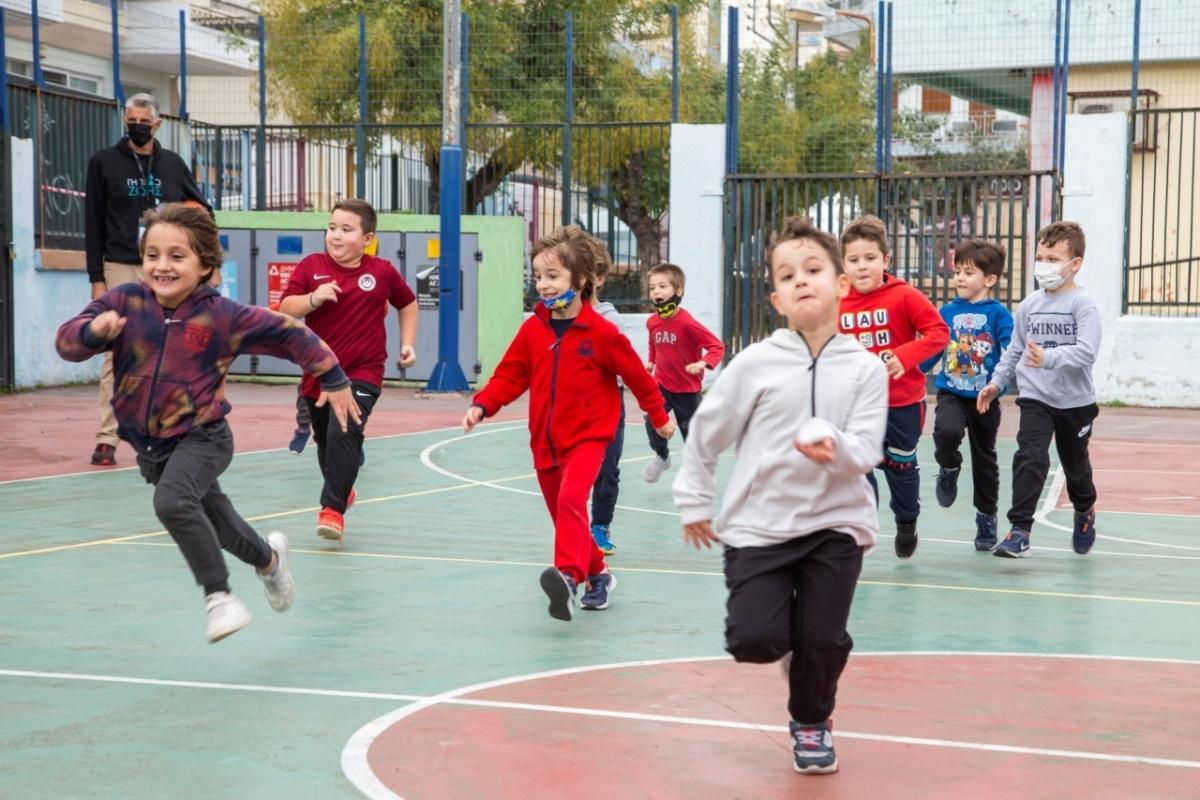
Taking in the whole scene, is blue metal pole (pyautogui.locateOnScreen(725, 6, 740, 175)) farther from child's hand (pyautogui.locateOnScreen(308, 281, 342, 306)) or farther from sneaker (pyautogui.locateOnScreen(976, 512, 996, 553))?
child's hand (pyautogui.locateOnScreen(308, 281, 342, 306))

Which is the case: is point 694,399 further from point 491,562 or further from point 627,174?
point 627,174

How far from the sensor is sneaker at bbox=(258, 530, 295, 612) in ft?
20.8

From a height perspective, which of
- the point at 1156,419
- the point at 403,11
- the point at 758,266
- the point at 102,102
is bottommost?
the point at 1156,419

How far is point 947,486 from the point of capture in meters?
9.26

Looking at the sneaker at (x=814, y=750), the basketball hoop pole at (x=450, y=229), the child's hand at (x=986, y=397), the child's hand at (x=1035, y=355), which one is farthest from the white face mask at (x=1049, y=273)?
the basketball hoop pole at (x=450, y=229)

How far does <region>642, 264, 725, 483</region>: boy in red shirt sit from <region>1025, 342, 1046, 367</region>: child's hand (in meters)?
3.28

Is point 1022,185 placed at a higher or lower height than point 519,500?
higher

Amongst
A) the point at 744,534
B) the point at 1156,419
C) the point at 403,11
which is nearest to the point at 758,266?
the point at 1156,419

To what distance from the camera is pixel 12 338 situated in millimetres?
18109

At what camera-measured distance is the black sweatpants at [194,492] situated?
5.79 meters

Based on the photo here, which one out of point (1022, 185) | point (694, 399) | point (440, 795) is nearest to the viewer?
point (440, 795)

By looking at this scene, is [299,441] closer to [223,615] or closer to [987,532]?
[987,532]

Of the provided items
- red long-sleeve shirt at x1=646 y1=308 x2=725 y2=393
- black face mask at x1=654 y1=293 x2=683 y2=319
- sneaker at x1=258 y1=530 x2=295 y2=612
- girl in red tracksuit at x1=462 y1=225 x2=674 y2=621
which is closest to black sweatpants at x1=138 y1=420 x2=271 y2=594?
sneaker at x1=258 y1=530 x2=295 y2=612

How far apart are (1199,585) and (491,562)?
3.36 meters
